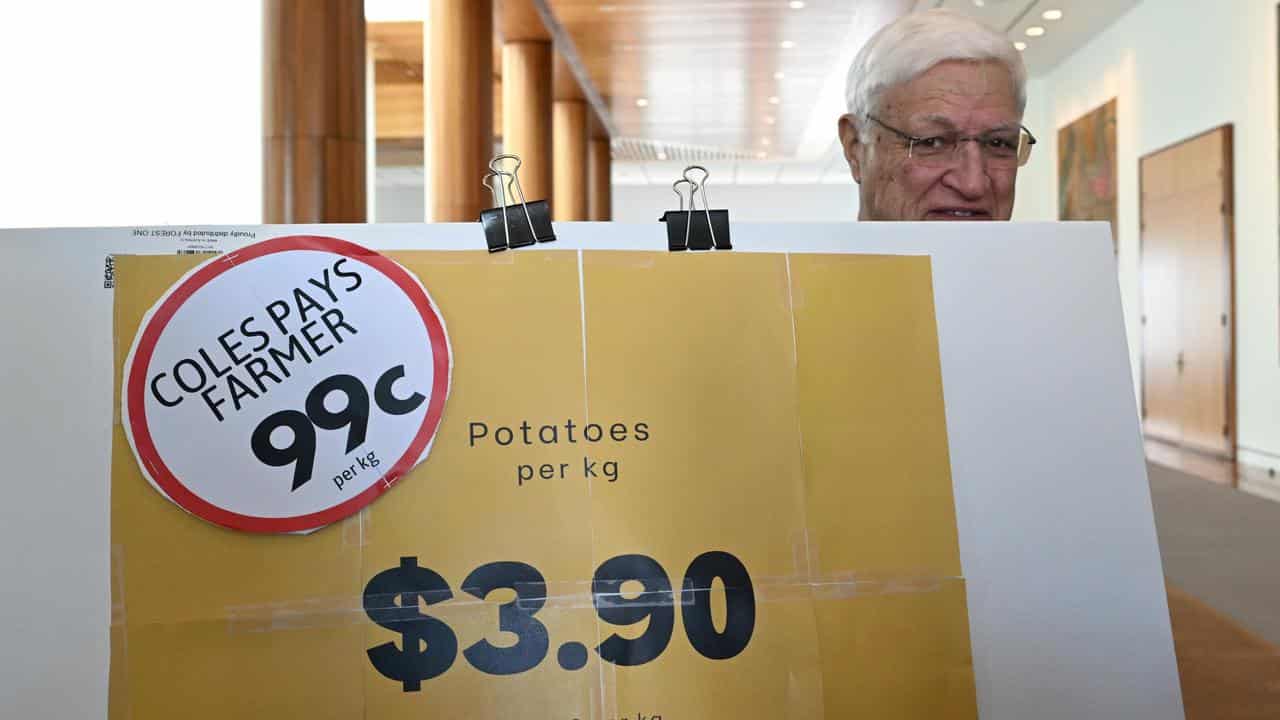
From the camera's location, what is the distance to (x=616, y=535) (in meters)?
0.88

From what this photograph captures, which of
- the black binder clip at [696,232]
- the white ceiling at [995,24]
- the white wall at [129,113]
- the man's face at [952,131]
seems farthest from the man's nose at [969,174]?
the white ceiling at [995,24]

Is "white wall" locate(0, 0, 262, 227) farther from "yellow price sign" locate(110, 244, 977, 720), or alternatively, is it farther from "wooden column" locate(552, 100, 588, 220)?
"wooden column" locate(552, 100, 588, 220)

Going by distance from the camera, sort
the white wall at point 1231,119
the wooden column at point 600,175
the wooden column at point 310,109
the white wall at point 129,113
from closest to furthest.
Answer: the wooden column at point 310,109
the white wall at point 129,113
the white wall at point 1231,119
the wooden column at point 600,175

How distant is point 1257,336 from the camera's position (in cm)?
801

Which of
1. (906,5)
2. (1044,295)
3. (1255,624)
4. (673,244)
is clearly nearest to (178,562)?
(673,244)

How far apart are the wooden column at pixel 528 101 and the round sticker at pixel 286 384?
9058 mm

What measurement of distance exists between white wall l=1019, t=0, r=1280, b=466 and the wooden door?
13cm

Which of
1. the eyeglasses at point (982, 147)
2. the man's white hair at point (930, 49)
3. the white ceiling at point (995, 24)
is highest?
the white ceiling at point (995, 24)

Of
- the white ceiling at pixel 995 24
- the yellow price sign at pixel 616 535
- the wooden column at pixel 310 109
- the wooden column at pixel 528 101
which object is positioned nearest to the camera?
the yellow price sign at pixel 616 535

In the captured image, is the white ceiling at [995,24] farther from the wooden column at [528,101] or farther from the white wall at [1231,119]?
the wooden column at [528,101]

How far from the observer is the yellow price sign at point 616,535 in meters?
0.84

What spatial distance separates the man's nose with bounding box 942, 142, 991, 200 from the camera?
1304 mm

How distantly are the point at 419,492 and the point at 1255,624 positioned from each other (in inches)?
146

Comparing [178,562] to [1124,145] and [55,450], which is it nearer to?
[55,450]
